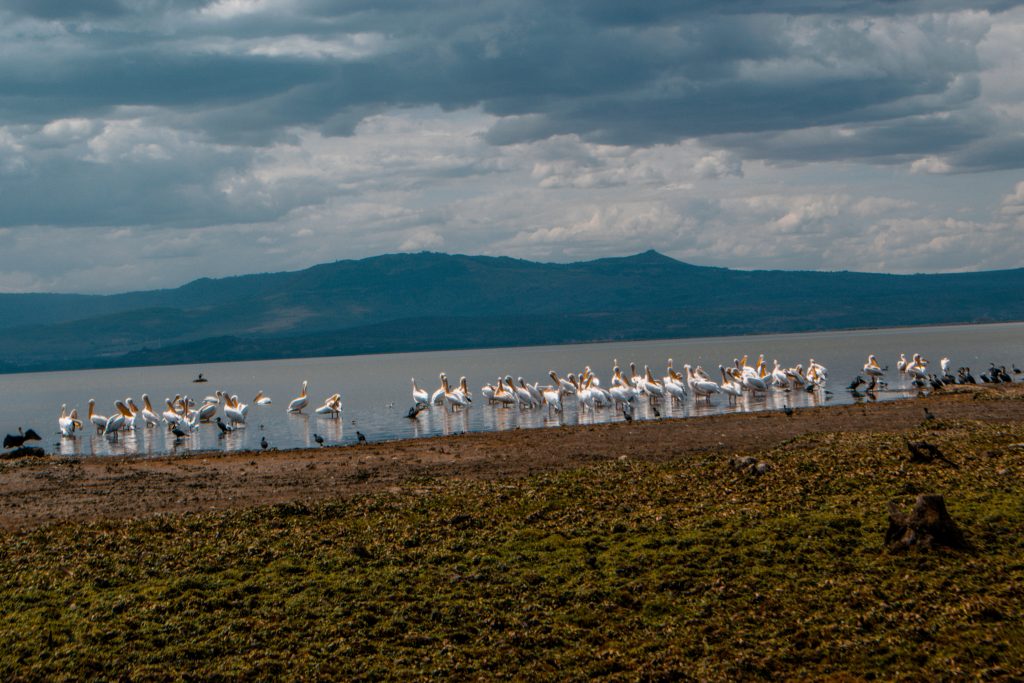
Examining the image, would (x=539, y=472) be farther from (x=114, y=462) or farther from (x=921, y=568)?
(x=114, y=462)

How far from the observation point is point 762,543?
43.1 feet

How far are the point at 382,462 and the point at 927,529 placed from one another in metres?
12.7

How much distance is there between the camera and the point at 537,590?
12289 millimetres

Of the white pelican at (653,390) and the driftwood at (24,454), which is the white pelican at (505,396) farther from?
the driftwood at (24,454)

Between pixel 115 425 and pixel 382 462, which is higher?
pixel 115 425

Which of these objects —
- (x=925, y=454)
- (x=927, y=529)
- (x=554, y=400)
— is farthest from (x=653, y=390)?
(x=927, y=529)

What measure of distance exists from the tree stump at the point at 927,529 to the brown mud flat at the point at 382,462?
8.03 meters

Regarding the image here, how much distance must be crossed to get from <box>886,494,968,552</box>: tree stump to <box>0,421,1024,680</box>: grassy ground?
0.68ft

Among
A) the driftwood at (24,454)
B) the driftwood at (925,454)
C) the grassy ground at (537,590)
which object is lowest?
the grassy ground at (537,590)

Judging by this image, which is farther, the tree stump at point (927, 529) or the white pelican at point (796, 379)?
→ the white pelican at point (796, 379)

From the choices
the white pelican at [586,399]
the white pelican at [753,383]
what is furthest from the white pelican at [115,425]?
the white pelican at [753,383]

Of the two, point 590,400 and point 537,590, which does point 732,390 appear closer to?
point 590,400

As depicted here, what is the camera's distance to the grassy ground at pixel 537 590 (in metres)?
10.6

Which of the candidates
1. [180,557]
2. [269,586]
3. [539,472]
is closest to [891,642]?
[269,586]
